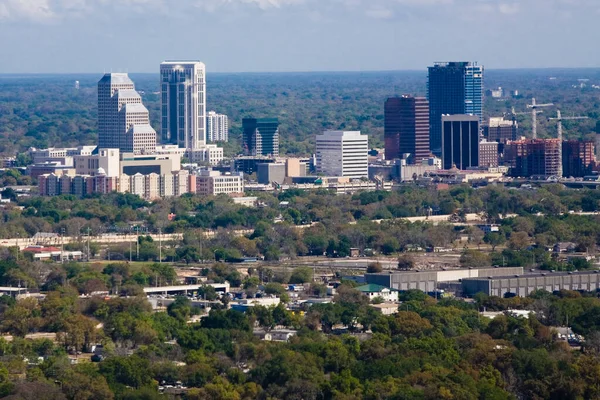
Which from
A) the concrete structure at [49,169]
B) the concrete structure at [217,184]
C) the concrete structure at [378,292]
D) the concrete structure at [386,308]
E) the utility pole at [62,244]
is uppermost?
the concrete structure at [49,169]

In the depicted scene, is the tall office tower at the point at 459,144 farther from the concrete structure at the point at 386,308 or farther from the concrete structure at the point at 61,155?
the concrete structure at the point at 386,308

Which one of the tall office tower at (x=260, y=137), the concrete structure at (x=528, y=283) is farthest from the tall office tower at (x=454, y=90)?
the concrete structure at (x=528, y=283)

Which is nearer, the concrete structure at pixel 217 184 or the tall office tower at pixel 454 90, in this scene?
the concrete structure at pixel 217 184

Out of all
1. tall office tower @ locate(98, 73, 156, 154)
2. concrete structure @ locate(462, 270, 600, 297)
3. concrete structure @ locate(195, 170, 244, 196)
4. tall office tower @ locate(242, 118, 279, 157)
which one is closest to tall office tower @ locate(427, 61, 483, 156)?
tall office tower @ locate(242, 118, 279, 157)

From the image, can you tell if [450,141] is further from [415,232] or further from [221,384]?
[221,384]

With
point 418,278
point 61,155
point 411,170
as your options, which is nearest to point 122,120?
point 61,155

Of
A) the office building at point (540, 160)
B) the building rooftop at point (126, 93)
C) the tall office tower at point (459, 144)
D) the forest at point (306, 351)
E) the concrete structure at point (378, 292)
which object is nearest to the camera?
the forest at point (306, 351)

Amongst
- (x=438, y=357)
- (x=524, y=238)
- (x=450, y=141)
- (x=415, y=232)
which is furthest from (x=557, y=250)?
(x=450, y=141)

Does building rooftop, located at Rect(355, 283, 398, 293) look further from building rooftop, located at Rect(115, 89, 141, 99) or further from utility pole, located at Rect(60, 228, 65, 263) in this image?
building rooftop, located at Rect(115, 89, 141, 99)
